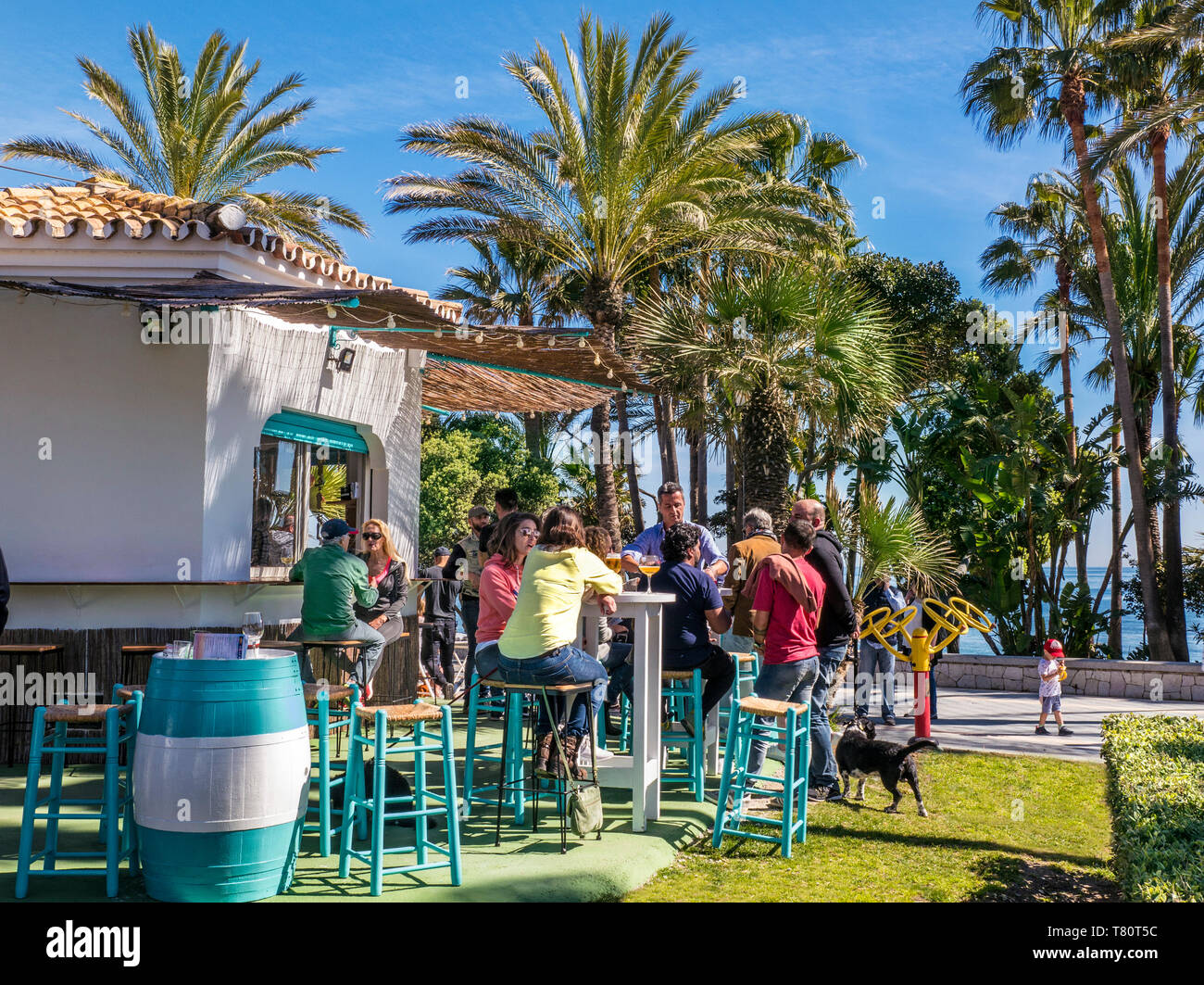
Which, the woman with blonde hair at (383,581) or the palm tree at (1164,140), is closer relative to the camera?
the woman with blonde hair at (383,581)

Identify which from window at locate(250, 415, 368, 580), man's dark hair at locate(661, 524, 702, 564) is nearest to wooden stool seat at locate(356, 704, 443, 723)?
man's dark hair at locate(661, 524, 702, 564)

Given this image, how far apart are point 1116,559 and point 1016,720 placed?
A: 1209 cm

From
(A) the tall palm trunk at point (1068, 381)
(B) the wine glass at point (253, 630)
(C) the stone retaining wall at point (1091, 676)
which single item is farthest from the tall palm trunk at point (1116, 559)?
(B) the wine glass at point (253, 630)

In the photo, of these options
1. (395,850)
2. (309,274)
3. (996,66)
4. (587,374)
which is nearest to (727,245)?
(996,66)

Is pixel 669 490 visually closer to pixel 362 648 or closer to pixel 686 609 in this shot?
pixel 686 609

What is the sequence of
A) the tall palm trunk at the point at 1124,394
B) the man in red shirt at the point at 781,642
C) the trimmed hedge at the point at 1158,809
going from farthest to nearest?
the tall palm trunk at the point at 1124,394 → the man in red shirt at the point at 781,642 → the trimmed hedge at the point at 1158,809

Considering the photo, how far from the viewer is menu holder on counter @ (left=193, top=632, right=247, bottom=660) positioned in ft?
15.3

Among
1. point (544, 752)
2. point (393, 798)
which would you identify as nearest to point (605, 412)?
point (544, 752)

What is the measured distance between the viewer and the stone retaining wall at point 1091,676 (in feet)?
48.2

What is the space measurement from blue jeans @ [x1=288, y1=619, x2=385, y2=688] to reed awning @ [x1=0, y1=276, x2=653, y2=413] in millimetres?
2317

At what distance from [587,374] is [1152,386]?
14.9m

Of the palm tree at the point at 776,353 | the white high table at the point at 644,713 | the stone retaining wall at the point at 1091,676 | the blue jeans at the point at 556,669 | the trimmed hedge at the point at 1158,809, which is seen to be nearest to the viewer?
A: the trimmed hedge at the point at 1158,809

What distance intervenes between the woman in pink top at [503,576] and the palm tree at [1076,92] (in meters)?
14.0

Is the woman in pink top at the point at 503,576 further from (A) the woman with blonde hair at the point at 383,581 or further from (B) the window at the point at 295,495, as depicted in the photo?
(B) the window at the point at 295,495
